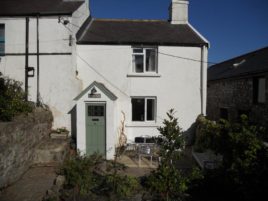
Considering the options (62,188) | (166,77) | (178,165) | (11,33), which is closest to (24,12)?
(11,33)

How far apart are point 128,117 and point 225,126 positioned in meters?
6.68

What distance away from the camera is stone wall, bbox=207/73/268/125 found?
15797 mm

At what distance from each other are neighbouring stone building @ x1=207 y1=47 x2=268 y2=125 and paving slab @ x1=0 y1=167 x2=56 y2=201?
8.96 m

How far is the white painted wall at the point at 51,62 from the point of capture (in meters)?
11.8

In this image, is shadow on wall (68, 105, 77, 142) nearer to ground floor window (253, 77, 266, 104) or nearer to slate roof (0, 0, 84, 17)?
slate roof (0, 0, 84, 17)

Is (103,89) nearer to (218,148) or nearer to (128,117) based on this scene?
(128,117)

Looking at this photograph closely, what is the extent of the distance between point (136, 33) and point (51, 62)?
184 inches

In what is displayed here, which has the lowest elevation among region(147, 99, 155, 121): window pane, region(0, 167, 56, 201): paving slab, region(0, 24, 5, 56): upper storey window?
region(0, 167, 56, 201): paving slab

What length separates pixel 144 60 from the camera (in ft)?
41.6

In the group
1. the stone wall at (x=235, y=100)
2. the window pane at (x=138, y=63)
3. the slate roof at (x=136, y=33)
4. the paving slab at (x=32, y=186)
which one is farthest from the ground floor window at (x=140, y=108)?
the stone wall at (x=235, y=100)

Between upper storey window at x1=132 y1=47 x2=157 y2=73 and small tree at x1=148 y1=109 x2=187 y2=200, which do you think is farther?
upper storey window at x1=132 y1=47 x2=157 y2=73

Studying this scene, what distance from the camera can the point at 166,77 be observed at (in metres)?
12.7

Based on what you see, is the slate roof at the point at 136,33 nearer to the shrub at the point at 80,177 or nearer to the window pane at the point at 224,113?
the shrub at the point at 80,177

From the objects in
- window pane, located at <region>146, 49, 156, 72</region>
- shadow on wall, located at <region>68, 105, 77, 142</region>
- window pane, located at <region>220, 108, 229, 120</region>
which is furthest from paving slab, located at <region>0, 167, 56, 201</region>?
window pane, located at <region>220, 108, 229, 120</region>
